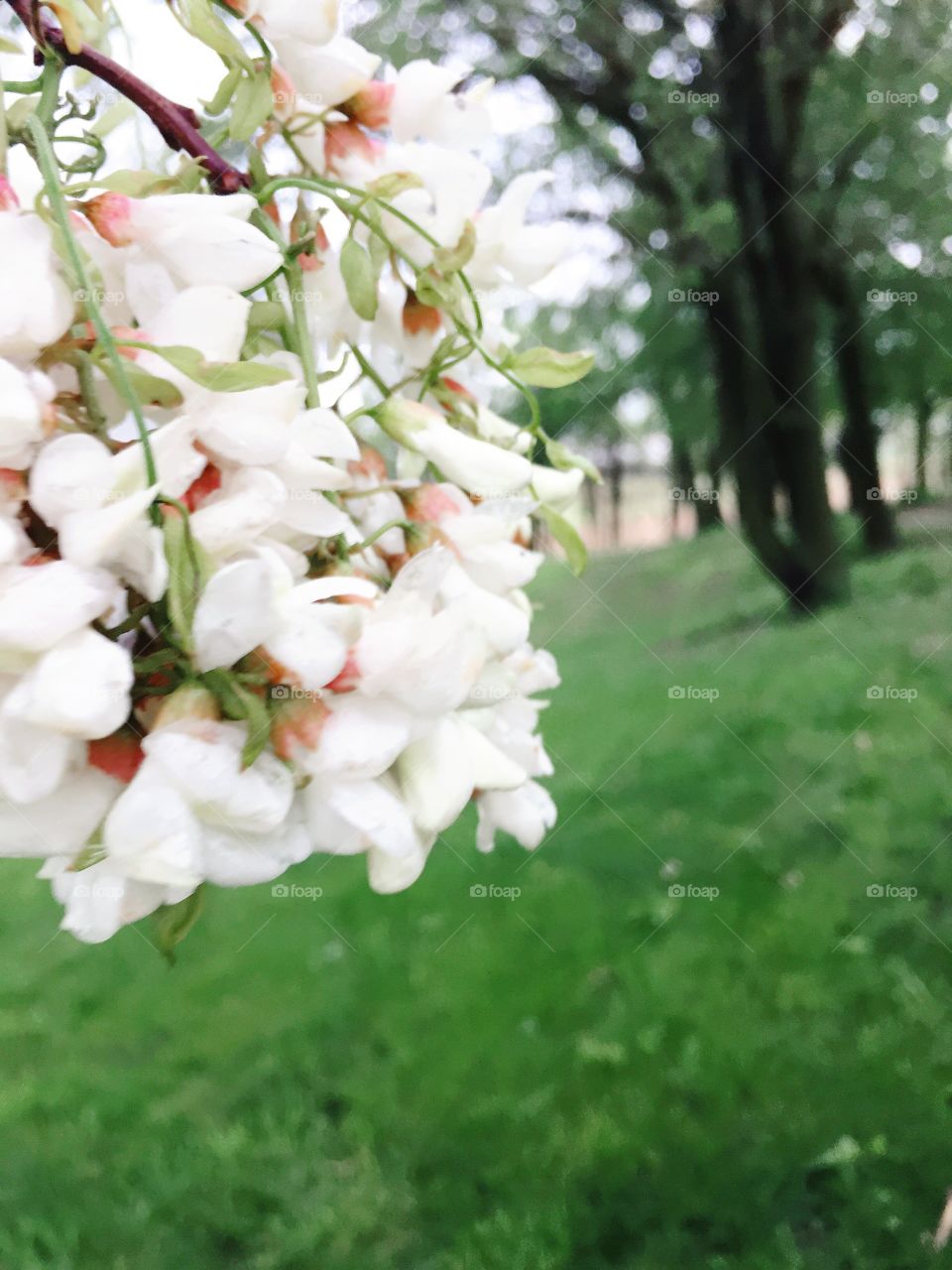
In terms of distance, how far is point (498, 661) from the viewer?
0.27 meters

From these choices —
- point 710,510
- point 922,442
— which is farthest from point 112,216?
point 710,510

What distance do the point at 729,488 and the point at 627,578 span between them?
493 millimetres

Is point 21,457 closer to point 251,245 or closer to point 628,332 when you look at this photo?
Answer: point 251,245

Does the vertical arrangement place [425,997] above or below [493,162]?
below

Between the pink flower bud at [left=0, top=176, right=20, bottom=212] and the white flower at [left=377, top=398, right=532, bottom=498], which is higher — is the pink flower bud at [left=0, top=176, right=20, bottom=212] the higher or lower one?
the higher one

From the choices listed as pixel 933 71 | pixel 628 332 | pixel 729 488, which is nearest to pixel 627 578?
pixel 729 488
